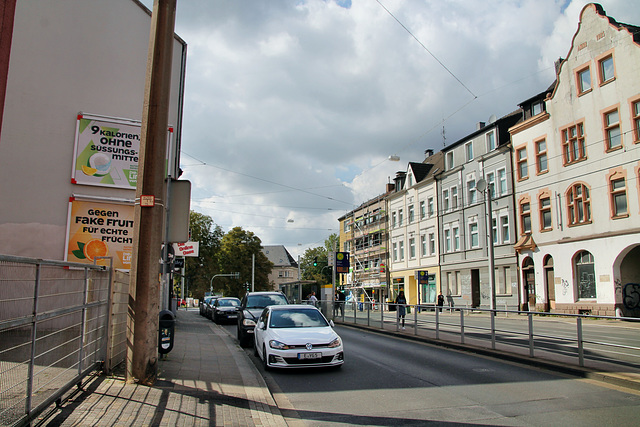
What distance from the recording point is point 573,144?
99.9ft

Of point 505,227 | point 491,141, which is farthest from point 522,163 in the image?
point 505,227

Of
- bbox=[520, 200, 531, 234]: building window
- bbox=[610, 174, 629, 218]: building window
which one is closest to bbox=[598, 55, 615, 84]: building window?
bbox=[610, 174, 629, 218]: building window

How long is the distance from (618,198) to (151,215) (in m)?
27.0

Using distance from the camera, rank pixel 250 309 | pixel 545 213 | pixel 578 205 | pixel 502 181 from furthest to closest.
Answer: pixel 502 181, pixel 545 213, pixel 578 205, pixel 250 309

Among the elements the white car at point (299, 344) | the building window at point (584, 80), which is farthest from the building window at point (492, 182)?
the white car at point (299, 344)

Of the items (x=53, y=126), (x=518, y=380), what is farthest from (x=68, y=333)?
(x=53, y=126)

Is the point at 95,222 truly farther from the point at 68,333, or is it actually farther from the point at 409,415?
the point at 409,415

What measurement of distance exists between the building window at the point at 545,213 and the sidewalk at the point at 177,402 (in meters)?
27.9

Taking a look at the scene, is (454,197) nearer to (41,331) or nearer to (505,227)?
(505,227)

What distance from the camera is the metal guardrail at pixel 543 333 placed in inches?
374

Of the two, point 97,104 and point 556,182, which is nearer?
point 97,104

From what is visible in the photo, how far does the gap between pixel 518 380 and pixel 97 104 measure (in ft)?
42.8

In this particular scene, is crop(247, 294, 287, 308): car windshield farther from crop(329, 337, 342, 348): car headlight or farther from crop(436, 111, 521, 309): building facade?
crop(436, 111, 521, 309): building facade

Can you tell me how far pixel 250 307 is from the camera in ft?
59.2
